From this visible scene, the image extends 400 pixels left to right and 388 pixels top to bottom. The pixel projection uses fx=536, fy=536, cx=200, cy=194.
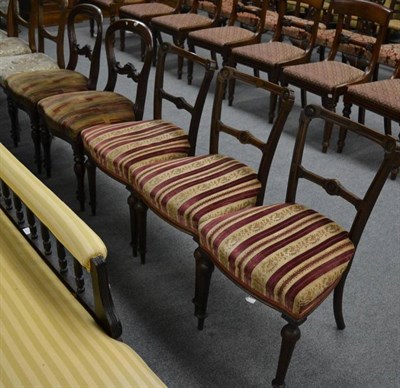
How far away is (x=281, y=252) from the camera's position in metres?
1.40

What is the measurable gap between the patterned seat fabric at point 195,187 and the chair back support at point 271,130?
56 millimetres

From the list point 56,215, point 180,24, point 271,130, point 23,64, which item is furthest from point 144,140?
point 180,24

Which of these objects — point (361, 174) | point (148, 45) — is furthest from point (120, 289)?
point (361, 174)

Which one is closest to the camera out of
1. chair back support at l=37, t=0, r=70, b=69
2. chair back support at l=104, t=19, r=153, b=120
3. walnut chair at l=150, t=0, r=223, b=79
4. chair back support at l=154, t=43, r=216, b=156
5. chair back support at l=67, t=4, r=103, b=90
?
chair back support at l=154, t=43, r=216, b=156

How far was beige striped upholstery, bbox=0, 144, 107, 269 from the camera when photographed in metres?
1.07

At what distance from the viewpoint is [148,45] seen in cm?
205

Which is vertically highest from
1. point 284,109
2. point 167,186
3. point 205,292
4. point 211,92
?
point 284,109

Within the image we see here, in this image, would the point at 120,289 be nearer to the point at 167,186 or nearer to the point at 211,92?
the point at 167,186

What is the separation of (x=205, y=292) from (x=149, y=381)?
591 mm

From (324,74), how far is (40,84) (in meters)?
1.41

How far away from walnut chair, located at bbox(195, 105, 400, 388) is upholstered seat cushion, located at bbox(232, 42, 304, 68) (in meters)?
1.48

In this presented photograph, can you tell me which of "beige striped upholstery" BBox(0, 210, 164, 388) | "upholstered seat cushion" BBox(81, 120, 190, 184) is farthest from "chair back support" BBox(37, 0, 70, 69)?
"beige striped upholstery" BBox(0, 210, 164, 388)

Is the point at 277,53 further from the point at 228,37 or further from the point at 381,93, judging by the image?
the point at 381,93

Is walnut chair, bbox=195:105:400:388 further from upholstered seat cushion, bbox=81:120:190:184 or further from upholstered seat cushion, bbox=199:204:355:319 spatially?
upholstered seat cushion, bbox=81:120:190:184
